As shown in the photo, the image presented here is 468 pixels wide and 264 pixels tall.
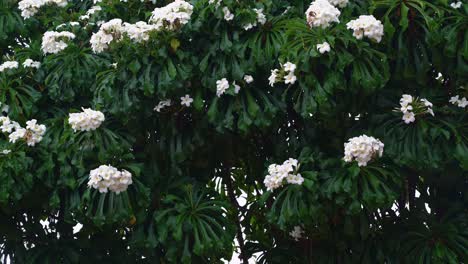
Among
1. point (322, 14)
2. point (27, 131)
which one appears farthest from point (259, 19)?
point (27, 131)

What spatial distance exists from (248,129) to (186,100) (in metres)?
0.37

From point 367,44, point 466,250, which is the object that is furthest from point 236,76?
point 466,250

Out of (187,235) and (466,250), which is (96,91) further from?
(466,250)

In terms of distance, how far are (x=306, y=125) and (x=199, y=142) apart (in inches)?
22.4

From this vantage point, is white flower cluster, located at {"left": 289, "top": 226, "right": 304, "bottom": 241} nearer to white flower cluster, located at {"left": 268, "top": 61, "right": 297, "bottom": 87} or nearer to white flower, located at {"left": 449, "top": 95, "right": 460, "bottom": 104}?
white flower cluster, located at {"left": 268, "top": 61, "right": 297, "bottom": 87}

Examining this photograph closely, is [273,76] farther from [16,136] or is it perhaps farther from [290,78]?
[16,136]

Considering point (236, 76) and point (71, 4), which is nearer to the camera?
point (236, 76)

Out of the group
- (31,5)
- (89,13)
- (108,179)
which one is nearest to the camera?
(108,179)

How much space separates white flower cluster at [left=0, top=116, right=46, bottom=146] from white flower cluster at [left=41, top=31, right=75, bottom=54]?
0.45 m

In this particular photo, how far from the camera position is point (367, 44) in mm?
4152

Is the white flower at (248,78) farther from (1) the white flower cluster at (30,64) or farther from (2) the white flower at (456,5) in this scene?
(1) the white flower cluster at (30,64)

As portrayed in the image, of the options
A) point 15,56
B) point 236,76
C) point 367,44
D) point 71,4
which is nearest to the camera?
point 367,44

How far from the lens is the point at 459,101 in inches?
173

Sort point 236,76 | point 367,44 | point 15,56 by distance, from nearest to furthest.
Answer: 1. point 367,44
2. point 236,76
3. point 15,56
